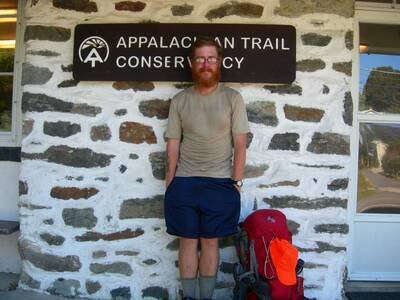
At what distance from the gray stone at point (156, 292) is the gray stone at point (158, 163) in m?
0.81

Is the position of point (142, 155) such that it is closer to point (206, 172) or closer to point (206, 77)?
point (206, 172)

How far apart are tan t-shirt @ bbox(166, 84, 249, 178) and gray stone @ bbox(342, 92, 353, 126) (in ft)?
2.54

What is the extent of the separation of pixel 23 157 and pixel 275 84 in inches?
76.0

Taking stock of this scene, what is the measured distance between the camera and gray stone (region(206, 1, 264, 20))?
3178 mm

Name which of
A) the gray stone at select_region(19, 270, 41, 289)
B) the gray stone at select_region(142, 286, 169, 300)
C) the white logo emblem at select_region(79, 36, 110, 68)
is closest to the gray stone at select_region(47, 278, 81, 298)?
the gray stone at select_region(19, 270, 41, 289)

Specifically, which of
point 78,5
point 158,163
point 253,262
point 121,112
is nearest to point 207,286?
point 253,262

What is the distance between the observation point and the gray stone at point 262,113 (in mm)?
3158

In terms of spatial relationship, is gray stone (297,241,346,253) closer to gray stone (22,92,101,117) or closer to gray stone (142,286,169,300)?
gray stone (142,286,169,300)

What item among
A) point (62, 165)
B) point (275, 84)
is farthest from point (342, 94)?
point (62, 165)

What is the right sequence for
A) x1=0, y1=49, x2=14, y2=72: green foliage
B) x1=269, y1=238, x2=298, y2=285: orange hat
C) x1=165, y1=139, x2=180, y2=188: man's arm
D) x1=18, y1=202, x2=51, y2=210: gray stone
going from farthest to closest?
x1=0, y1=49, x2=14, y2=72: green foliage
x1=18, y1=202, x2=51, y2=210: gray stone
x1=165, y1=139, x2=180, y2=188: man's arm
x1=269, y1=238, x2=298, y2=285: orange hat

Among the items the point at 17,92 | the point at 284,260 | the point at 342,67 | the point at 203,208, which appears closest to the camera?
the point at 284,260

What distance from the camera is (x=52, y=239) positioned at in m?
3.26

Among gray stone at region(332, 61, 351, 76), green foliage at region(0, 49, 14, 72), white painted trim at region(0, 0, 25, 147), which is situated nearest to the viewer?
gray stone at region(332, 61, 351, 76)

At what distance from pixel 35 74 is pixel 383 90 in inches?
107
